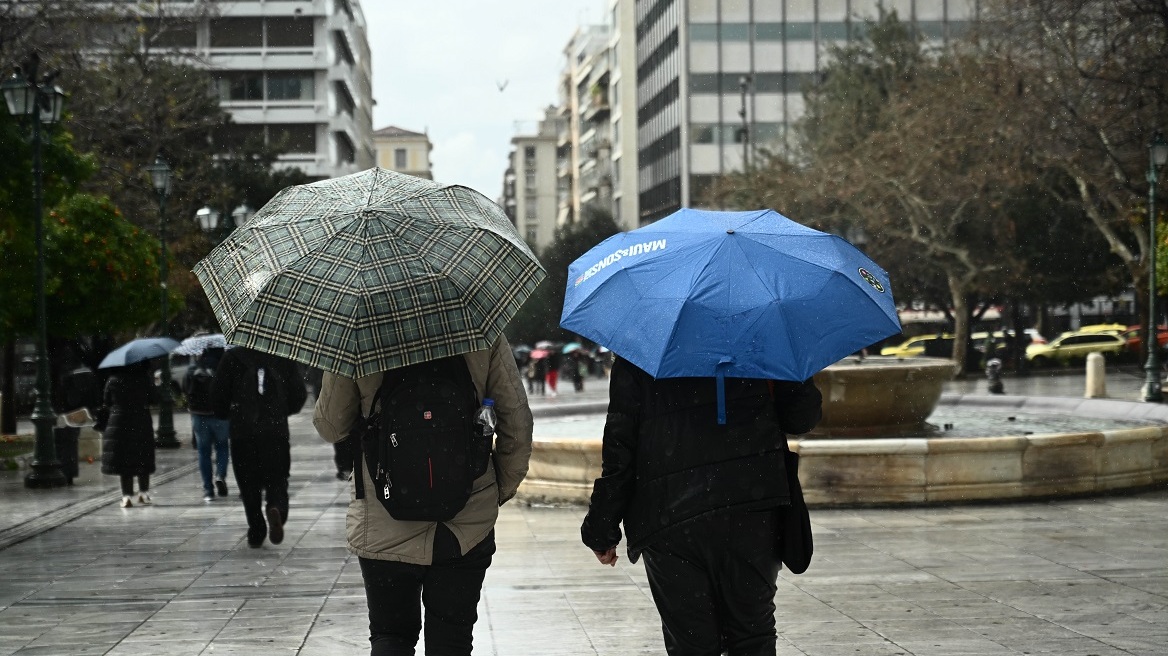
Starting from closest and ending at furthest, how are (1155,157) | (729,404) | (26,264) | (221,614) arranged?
(729,404) → (221,614) → (26,264) → (1155,157)

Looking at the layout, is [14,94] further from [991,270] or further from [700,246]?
[991,270]

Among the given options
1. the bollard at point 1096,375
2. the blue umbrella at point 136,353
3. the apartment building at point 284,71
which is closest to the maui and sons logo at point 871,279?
the blue umbrella at point 136,353

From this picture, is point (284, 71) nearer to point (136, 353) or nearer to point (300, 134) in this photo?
point (300, 134)

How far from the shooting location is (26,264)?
19609 mm

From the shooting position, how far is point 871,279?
4.75 meters

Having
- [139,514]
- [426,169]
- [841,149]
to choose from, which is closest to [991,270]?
[841,149]

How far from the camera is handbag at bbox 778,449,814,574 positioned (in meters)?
4.51

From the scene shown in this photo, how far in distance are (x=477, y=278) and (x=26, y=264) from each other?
1675 centimetres

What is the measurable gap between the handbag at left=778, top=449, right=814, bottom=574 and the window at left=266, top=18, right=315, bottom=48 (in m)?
71.7

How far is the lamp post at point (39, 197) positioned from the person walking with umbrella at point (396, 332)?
40.6ft

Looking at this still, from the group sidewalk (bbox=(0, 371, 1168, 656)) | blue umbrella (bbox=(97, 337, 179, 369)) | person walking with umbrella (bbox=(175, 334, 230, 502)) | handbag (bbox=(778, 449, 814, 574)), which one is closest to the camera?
handbag (bbox=(778, 449, 814, 574))

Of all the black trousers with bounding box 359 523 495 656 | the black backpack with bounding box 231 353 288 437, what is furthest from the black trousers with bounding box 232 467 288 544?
the black trousers with bounding box 359 523 495 656

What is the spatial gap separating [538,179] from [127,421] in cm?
13484

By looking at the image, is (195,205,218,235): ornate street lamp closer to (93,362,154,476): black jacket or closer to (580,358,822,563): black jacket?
(93,362,154,476): black jacket
